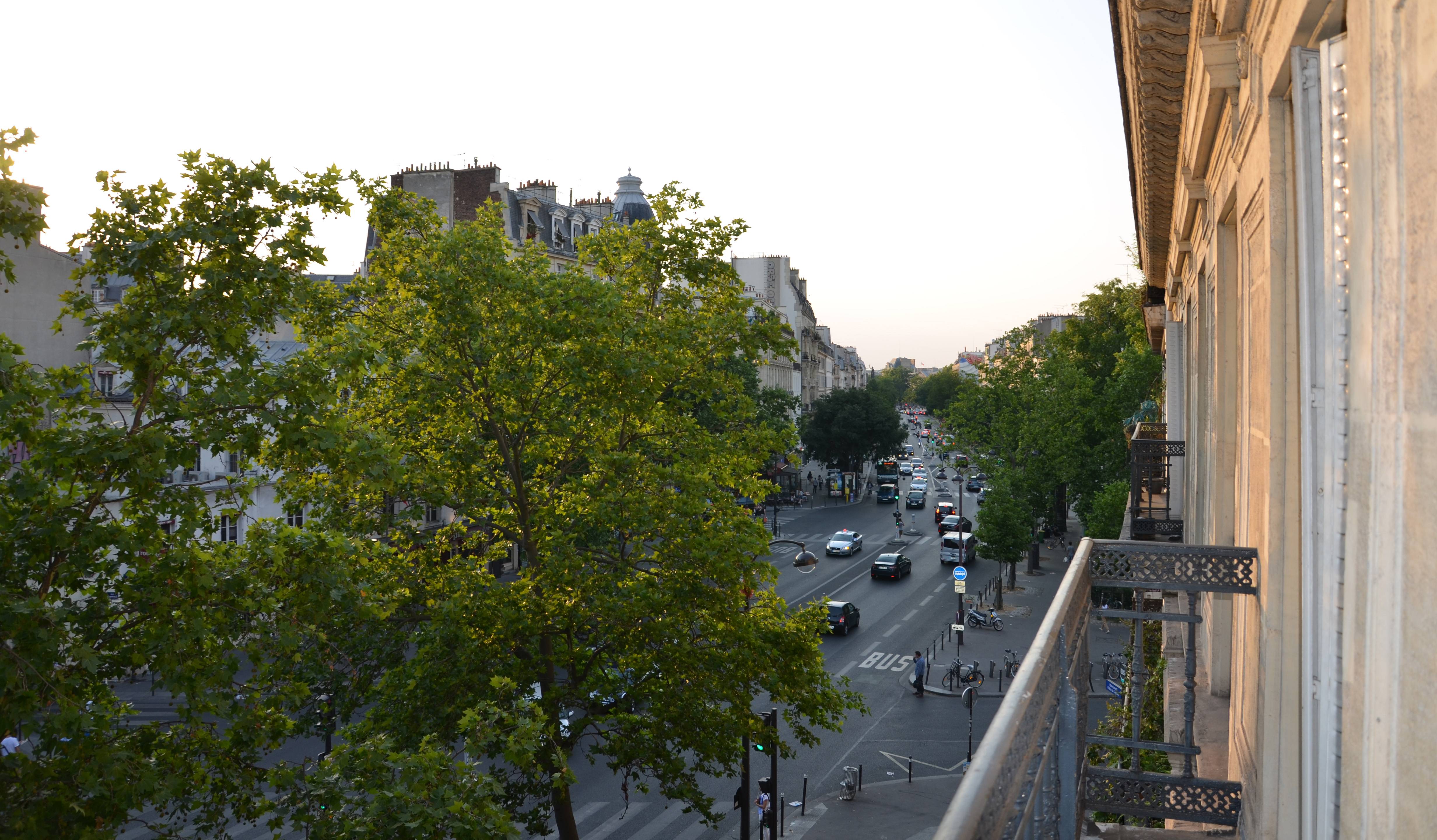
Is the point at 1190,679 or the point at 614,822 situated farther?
the point at 614,822

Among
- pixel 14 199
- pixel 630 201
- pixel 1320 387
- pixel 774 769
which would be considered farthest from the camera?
pixel 630 201

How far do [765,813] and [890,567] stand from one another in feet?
83.3

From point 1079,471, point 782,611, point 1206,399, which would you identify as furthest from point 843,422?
point 1206,399

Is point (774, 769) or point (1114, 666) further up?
point (1114, 666)

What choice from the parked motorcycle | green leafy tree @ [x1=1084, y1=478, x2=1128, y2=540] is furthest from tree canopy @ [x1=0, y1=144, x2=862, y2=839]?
green leafy tree @ [x1=1084, y1=478, x2=1128, y2=540]

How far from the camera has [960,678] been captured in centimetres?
2905

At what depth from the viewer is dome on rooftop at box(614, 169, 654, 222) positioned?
193ft

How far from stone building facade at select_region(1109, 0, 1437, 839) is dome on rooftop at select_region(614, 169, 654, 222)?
5254 centimetres

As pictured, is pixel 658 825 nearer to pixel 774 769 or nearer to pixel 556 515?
pixel 774 769

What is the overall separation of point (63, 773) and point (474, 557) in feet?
21.3

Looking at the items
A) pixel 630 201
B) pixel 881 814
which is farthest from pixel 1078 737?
pixel 630 201

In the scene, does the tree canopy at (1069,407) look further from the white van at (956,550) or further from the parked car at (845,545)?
the parked car at (845,545)

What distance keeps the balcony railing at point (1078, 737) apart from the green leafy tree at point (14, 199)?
6950 millimetres

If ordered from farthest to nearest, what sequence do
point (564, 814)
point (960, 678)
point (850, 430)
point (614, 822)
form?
point (850, 430)
point (960, 678)
point (614, 822)
point (564, 814)
